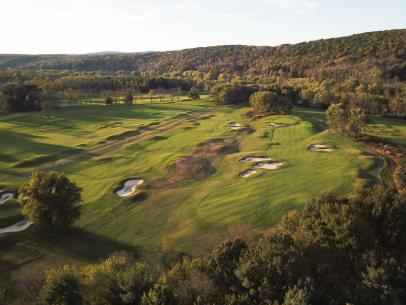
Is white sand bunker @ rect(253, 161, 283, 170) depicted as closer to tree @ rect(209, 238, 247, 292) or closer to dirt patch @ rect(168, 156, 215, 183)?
dirt patch @ rect(168, 156, 215, 183)

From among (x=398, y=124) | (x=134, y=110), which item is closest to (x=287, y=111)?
(x=398, y=124)

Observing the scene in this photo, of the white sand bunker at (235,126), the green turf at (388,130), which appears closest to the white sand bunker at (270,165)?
the white sand bunker at (235,126)

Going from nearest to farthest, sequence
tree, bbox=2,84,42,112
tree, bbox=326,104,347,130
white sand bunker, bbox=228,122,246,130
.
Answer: tree, bbox=326,104,347,130, white sand bunker, bbox=228,122,246,130, tree, bbox=2,84,42,112

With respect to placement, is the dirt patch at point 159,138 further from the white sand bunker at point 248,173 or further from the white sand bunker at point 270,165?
the white sand bunker at point 248,173

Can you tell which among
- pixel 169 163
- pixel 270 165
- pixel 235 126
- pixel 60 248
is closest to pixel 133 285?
pixel 60 248

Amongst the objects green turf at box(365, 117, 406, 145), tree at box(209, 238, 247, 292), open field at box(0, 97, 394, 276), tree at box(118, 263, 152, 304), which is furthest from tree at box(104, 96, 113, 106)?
tree at box(118, 263, 152, 304)
